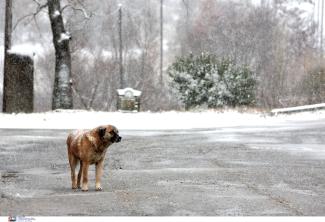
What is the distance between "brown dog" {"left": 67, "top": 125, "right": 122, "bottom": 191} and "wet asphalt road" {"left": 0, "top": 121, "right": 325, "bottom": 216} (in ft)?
1.26

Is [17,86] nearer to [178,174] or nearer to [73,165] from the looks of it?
[178,174]

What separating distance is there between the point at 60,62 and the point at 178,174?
17640mm

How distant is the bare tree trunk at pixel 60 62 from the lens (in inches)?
1161

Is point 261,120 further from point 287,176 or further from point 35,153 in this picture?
point 287,176

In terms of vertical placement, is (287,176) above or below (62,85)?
below

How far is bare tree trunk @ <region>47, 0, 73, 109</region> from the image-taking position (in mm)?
29492

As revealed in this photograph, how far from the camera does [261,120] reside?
25.2 metres

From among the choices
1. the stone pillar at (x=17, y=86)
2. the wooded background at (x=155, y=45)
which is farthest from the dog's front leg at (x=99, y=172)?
the wooded background at (x=155, y=45)

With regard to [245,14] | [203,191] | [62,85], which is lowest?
[203,191]

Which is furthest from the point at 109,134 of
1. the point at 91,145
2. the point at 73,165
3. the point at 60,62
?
the point at 60,62

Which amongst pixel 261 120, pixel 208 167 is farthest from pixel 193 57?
pixel 208 167

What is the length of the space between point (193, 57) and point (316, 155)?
20597 millimetres

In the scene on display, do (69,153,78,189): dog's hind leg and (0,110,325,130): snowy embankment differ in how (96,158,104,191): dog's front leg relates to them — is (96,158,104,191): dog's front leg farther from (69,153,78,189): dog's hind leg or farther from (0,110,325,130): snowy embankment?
(0,110,325,130): snowy embankment

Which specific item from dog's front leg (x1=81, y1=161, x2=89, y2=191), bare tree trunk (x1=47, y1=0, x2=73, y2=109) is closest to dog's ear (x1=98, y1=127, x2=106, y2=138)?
dog's front leg (x1=81, y1=161, x2=89, y2=191)
